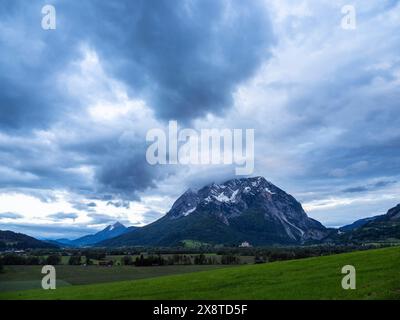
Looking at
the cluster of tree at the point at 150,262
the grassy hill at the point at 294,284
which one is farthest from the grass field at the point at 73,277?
the grassy hill at the point at 294,284

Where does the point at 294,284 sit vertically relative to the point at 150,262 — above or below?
above

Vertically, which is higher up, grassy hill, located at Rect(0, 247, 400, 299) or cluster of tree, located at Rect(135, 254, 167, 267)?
grassy hill, located at Rect(0, 247, 400, 299)

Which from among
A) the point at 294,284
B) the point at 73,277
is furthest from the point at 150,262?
the point at 294,284

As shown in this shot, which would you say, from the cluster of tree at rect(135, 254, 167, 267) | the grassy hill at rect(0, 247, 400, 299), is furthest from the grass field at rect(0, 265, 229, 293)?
the grassy hill at rect(0, 247, 400, 299)

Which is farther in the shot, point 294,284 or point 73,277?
point 73,277

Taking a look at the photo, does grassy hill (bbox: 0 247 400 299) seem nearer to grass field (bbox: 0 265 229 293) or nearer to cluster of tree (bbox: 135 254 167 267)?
grass field (bbox: 0 265 229 293)

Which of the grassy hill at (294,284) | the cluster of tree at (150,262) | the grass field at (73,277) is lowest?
the cluster of tree at (150,262)

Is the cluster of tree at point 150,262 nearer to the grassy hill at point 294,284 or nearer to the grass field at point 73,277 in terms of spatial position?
the grass field at point 73,277

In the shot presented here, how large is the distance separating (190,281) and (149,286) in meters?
5.61

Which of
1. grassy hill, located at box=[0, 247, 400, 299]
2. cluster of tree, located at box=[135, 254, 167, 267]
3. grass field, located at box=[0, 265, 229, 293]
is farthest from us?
cluster of tree, located at box=[135, 254, 167, 267]

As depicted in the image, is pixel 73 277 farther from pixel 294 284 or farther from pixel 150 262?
pixel 294 284

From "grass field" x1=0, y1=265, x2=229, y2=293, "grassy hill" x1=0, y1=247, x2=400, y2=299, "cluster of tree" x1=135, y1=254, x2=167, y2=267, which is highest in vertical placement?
"grassy hill" x1=0, y1=247, x2=400, y2=299
